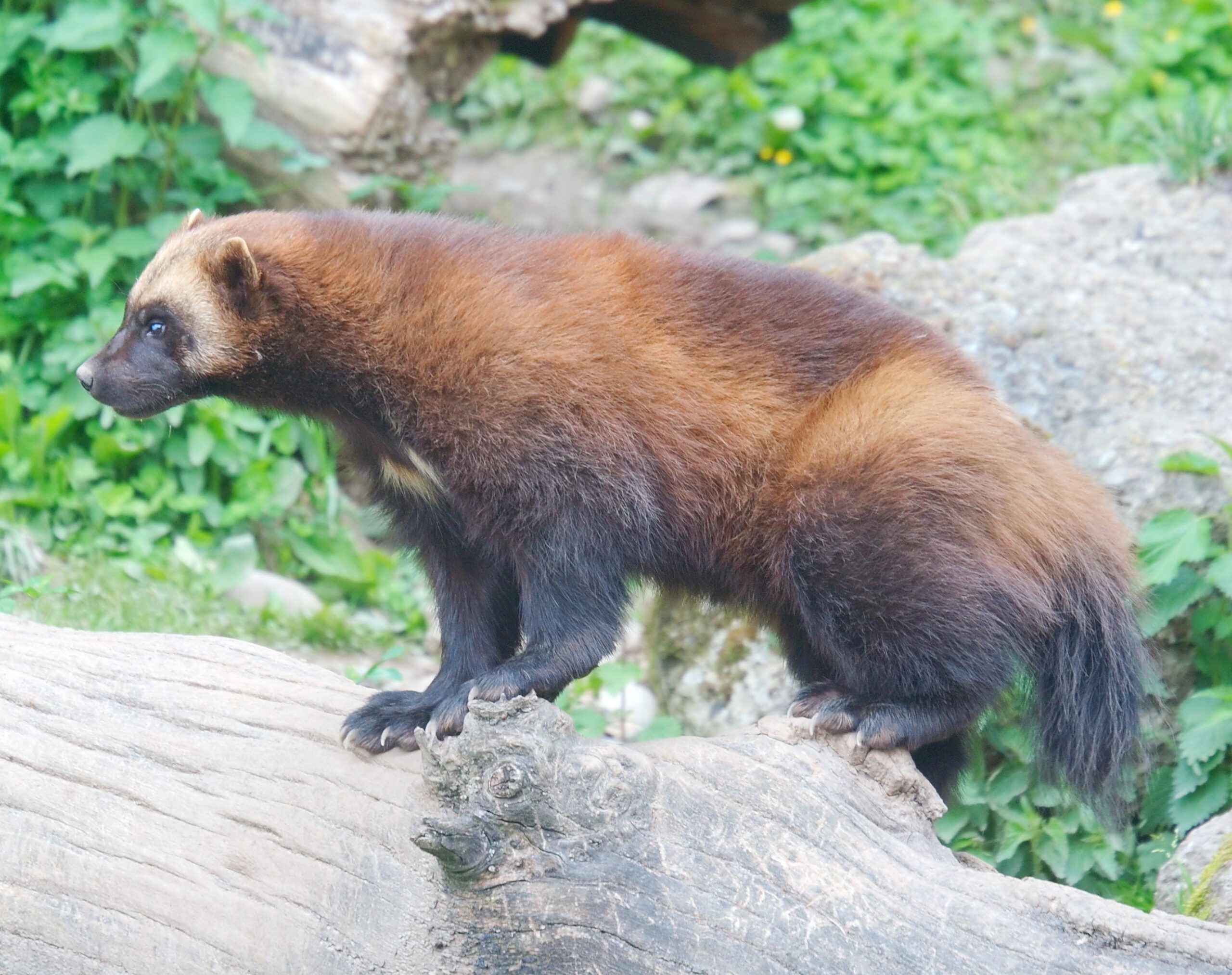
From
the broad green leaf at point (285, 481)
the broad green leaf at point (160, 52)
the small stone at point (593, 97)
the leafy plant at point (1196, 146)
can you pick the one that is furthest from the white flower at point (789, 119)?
the broad green leaf at point (285, 481)

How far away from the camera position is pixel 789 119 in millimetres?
7879

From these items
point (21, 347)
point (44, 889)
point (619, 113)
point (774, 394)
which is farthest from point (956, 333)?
point (619, 113)

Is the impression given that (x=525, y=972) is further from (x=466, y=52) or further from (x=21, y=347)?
(x=466, y=52)

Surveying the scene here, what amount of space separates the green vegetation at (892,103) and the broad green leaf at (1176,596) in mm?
3371

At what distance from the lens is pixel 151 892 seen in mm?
2559

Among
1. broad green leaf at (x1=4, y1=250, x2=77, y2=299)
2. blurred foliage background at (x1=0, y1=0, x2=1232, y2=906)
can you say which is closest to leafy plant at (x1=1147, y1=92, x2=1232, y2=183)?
blurred foliage background at (x1=0, y1=0, x2=1232, y2=906)

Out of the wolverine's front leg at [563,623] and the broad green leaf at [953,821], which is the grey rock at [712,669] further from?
the wolverine's front leg at [563,623]

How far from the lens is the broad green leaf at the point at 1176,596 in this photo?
3508 mm

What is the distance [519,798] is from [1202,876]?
1683 millimetres

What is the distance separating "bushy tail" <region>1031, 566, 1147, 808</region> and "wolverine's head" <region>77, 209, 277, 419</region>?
200 cm

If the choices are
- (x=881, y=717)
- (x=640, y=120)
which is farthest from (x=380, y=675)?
(x=640, y=120)

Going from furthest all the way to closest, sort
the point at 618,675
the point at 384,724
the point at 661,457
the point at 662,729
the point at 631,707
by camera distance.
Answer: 1. the point at 631,707
2. the point at 618,675
3. the point at 662,729
4. the point at 661,457
5. the point at 384,724

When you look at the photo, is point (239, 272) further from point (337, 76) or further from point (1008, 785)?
point (337, 76)

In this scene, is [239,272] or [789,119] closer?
[239,272]
